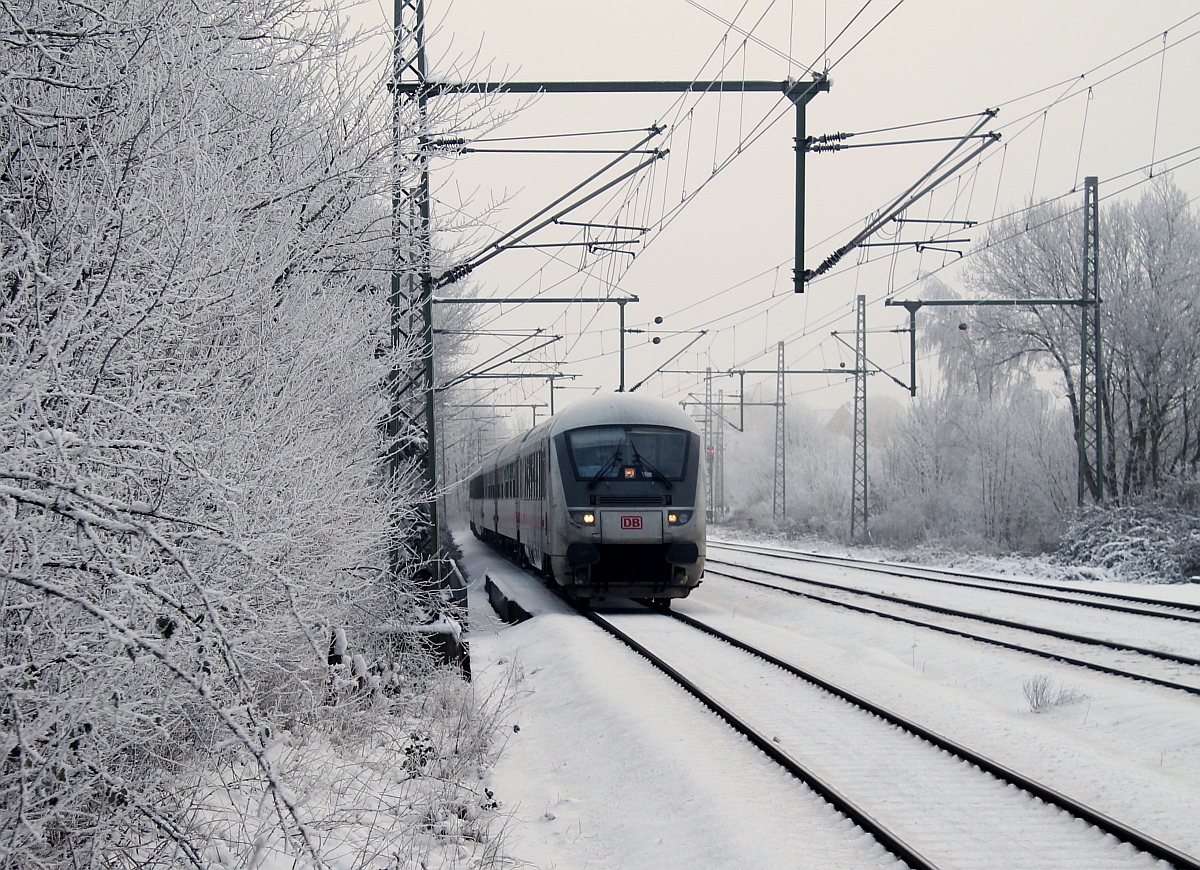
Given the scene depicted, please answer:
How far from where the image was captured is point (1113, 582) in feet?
66.2

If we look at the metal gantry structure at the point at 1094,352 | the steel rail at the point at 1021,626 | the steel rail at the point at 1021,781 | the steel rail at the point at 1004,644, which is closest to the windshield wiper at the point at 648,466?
the steel rail at the point at 1004,644

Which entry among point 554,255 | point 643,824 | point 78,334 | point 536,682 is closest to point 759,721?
point 643,824

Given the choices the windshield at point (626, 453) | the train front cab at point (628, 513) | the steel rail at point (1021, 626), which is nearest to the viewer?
the steel rail at point (1021, 626)

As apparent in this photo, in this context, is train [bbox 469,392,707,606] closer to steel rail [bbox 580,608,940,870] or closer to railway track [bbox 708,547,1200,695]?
railway track [bbox 708,547,1200,695]

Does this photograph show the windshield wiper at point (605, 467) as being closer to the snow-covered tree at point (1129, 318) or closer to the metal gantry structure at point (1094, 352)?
the metal gantry structure at point (1094, 352)

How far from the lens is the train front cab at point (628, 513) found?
1500 cm

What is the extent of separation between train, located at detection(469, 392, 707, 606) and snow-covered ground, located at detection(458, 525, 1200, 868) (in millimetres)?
2253

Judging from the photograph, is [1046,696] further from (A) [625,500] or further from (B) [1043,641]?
(A) [625,500]

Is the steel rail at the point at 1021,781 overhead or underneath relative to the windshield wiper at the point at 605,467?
underneath

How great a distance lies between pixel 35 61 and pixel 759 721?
21.7 feet

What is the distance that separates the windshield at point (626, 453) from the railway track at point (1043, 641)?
3453 millimetres

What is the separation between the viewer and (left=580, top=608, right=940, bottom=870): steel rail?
5.21 metres

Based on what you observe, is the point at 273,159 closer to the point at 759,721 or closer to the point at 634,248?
the point at 759,721

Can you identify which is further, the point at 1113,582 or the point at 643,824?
the point at 1113,582
